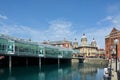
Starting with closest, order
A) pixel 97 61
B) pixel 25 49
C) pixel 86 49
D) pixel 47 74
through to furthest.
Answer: pixel 47 74
pixel 25 49
pixel 97 61
pixel 86 49

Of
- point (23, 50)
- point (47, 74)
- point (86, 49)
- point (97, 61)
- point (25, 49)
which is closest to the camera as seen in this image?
point (47, 74)

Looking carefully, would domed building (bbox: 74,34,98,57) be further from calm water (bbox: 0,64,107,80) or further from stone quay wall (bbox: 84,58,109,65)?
calm water (bbox: 0,64,107,80)

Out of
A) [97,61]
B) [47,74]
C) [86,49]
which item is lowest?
[97,61]

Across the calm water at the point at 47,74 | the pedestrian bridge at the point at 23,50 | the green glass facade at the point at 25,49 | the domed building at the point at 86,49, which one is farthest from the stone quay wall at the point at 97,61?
the calm water at the point at 47,74

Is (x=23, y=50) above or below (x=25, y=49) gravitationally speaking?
below

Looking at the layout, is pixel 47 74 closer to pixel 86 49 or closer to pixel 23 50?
pixel 23 50

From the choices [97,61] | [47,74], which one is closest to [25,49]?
[47,74]

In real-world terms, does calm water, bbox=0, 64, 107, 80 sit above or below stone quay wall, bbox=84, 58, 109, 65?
above

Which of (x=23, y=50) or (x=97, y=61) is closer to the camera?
(x=23, y=50)

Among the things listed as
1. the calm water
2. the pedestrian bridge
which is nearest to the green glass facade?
the pedestrian bridge

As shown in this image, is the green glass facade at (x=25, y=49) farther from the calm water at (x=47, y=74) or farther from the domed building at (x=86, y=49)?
the domed building at (x=86, y=49)

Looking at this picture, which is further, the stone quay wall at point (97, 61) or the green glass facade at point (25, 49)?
the stone quay wall at point (97, 61)

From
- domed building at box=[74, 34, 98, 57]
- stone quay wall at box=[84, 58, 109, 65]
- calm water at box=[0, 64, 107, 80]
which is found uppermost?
domed building at box=[74, 34, 98, 57]

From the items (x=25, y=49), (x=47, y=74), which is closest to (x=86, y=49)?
(x=25, y=49)
